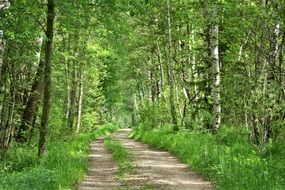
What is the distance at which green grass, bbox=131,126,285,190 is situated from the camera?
9711mm

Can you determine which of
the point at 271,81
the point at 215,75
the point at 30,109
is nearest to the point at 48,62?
the point at 30,109

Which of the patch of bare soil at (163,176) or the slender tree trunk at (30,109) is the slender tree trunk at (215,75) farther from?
the slender tree trunk at (30,109)

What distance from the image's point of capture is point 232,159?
12.2 meters

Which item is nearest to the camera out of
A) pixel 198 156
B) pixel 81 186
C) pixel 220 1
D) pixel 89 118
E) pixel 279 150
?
pixel 81 186

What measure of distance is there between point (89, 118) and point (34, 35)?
96.6ft

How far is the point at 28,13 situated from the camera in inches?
484

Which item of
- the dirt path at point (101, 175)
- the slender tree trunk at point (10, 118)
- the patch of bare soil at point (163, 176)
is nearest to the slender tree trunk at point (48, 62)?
the dirt path at point (101, 175)

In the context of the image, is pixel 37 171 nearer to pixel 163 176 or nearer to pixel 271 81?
pixel 163 176

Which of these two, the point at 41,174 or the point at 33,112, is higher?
the point at 33,112

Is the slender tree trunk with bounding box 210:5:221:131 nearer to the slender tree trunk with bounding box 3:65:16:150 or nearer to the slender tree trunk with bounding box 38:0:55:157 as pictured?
the slender tree trunk with bounding box 38:0:55:157

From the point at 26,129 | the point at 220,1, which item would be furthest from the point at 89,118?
the point at 220,1

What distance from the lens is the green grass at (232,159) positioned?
9711 mm

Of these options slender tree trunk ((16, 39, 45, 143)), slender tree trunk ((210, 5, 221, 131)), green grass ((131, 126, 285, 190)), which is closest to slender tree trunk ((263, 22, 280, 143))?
green grass ((131, 126, 285, 190))

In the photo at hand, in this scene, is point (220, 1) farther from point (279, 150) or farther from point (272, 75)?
point (279, 150)
